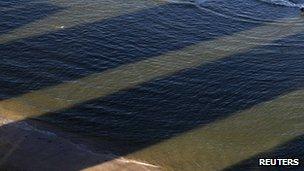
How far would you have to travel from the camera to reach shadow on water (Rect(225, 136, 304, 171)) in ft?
51.0

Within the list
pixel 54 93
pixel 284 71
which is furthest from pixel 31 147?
pixel 284 71

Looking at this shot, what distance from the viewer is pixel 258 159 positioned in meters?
15.9

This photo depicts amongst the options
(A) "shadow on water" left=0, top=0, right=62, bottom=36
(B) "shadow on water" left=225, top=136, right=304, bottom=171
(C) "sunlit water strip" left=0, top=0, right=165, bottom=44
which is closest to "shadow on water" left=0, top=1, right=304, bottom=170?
(C) "sunlit water strip" left=0, top=0, right=165, bottom=44

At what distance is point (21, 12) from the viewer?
23.1 meters

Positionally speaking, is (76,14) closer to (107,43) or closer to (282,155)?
(107,43)

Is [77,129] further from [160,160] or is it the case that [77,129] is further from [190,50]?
[190,50]

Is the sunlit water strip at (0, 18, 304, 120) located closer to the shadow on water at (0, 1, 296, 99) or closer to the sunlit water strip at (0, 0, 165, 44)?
the shadow on water at (0, 1, 296, 99)

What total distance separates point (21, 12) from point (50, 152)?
32.1 ft

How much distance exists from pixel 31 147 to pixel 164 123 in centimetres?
458

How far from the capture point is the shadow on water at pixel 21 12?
2227 centimetres

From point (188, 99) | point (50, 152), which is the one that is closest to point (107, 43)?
point (188, 99)

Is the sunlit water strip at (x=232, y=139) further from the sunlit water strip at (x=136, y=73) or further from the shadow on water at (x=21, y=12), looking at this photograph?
the shadow on water at (x=21, y=12)

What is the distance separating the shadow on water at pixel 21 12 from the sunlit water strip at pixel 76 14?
0.31 meters

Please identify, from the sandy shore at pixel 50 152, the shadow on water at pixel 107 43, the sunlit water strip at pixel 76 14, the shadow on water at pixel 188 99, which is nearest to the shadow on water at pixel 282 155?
the shadow on water at pixel 188 99
